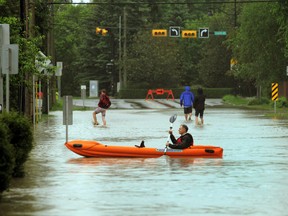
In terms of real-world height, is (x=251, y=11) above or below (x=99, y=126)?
above

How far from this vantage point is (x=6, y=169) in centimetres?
1390

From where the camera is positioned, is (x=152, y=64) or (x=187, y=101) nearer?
(x=187, y=101)

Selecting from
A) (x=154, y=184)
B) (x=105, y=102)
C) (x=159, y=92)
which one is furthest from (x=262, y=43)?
(x=154, y=184)

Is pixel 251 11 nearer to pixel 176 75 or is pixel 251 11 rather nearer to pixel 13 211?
pixel 176 75

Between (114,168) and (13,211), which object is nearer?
(13,211)

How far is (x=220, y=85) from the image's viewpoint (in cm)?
11094

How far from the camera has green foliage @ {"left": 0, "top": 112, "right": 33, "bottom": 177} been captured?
17500 millimetres

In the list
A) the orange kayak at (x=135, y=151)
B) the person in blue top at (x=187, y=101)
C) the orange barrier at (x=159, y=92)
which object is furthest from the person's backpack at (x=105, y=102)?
the orange barrier at (x=159, y=92)

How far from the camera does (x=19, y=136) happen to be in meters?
17.7

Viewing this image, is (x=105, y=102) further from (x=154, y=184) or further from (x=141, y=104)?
(x=141, y=104)

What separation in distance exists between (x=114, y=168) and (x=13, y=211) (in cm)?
671

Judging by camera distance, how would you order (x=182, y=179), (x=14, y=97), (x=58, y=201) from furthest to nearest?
1. (x=14, y=97)
2. (x=182, y=179)
3. (x=58, y=201)

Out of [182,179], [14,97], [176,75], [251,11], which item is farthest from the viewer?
[176,75]

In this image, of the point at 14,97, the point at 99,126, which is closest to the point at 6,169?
the point at 14,97
